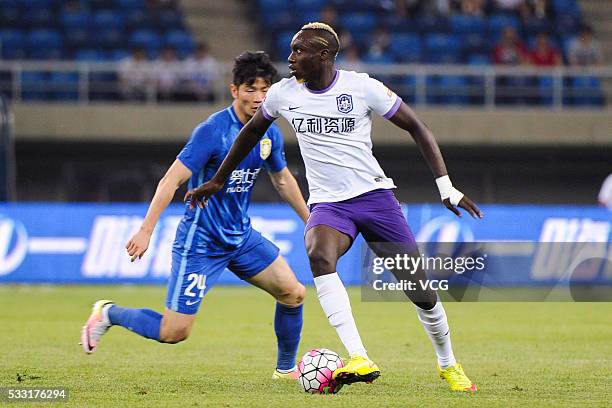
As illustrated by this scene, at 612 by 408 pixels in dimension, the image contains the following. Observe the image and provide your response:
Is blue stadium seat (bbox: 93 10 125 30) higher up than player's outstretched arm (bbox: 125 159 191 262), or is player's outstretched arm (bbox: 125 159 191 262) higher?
blue stadium seat (bbox: 93 10 125 30)

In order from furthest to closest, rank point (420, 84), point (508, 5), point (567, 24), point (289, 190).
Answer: point (508, 5)
point (567, 24)
point (420, 84)
point (289, 190)

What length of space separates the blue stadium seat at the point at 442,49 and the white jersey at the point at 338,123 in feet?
55.7

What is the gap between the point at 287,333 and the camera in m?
8.29

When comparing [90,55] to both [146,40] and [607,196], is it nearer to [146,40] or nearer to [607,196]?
[146,40]

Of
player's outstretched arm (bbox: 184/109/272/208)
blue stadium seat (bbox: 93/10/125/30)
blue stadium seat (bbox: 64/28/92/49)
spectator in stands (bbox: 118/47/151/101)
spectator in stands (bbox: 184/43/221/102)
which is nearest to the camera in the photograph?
player's outstretched arm (bbox: 184/109/272/208)

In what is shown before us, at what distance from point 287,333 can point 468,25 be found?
692 inches

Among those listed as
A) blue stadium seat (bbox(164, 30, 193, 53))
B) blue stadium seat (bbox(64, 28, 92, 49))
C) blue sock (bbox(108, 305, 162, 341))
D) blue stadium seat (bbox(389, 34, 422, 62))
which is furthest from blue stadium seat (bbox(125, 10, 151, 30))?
blue sock (bbox(108, 305, 162, 341))

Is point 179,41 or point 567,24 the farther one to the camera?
point 567,24

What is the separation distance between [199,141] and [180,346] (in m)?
3.42

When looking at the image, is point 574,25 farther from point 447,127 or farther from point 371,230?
point 371,230

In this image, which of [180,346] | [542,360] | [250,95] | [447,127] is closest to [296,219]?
[447,127]

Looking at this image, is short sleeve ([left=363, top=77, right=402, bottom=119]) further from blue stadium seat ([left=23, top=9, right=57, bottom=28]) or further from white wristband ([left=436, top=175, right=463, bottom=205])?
blue stadium seat ([left=23, top=9, right=57, bottom=28])

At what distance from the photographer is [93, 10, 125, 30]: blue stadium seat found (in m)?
23.6

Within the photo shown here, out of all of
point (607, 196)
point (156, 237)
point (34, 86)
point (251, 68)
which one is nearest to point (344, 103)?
point (251, 68)
